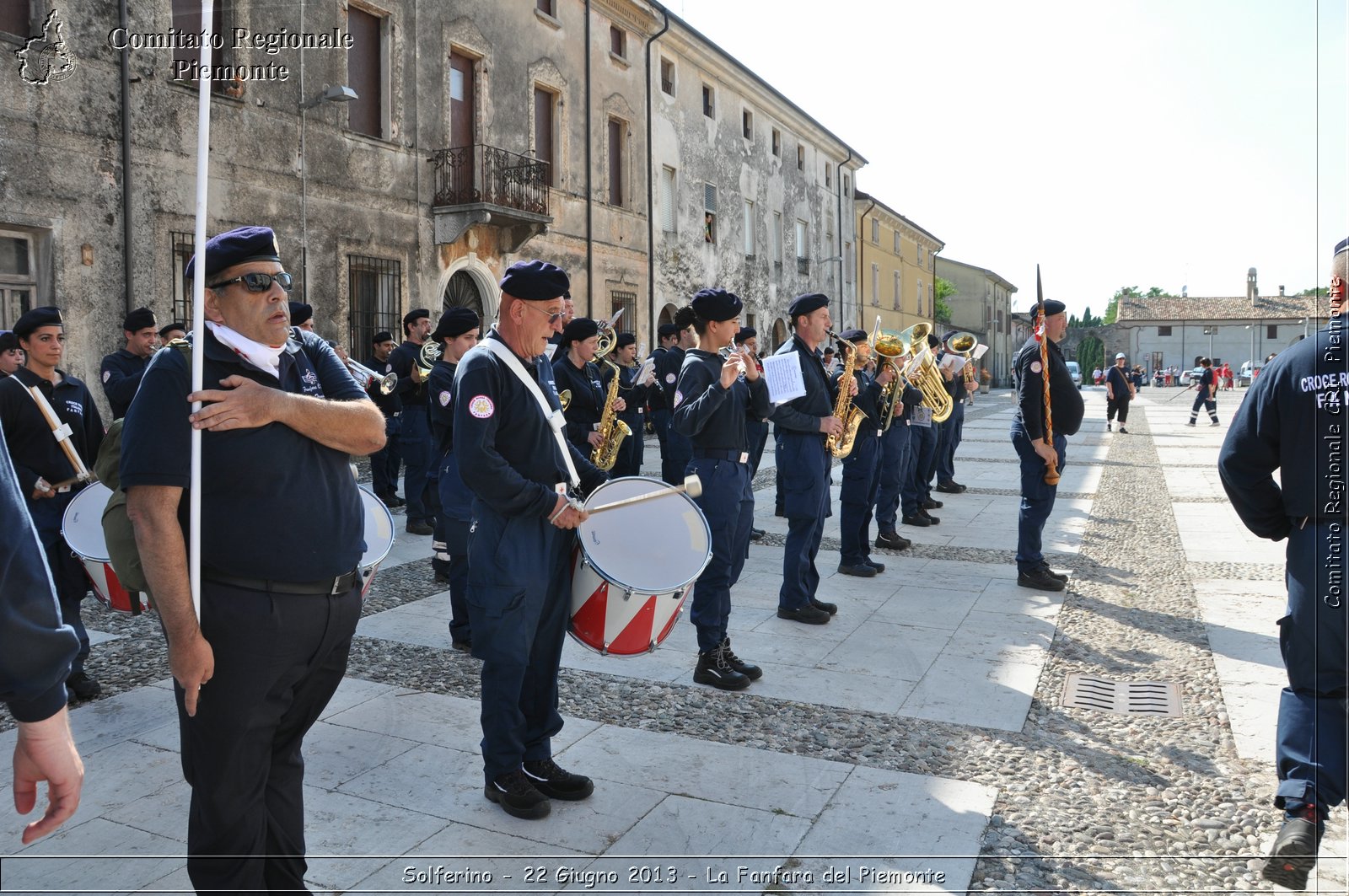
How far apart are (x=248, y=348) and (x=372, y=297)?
1387cm

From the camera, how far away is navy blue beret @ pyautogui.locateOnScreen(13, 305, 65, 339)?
201 inches

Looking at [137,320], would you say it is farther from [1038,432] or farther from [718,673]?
[1038,432]

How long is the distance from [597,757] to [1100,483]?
1175cm

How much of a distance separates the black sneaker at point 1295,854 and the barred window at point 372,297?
14124mm

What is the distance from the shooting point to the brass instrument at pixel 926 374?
31.6 ft

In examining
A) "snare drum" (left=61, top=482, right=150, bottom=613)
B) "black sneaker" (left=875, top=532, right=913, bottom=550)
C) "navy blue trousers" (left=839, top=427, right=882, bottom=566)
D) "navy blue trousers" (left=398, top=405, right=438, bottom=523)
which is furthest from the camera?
"navy blue trousers" (left=398, top=405, right=438, bottom=523)

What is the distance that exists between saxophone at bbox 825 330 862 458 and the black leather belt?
494 cm

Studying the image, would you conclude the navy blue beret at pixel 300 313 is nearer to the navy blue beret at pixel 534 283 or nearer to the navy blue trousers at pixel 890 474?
the navy blue beret at pixel 534 283

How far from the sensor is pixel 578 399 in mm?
7262

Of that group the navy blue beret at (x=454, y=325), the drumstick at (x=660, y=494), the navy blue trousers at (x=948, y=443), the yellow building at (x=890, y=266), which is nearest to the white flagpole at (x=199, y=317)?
the drumstick at (x=660, y=494)

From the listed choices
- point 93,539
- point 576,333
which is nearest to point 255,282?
point 93,539

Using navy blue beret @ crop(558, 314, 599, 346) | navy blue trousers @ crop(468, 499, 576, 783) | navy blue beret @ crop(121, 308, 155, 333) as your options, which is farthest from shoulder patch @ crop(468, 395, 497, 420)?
navy blue beret @ crop(121, 308, 155, 333)

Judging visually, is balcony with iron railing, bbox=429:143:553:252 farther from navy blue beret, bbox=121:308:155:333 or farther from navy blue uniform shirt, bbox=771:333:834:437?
navy blue uniform shirt, bbox=771:333:834:437

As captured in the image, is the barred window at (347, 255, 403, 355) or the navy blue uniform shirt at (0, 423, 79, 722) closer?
the navy blue uniform shirt at (0, 423, 79, 722)
